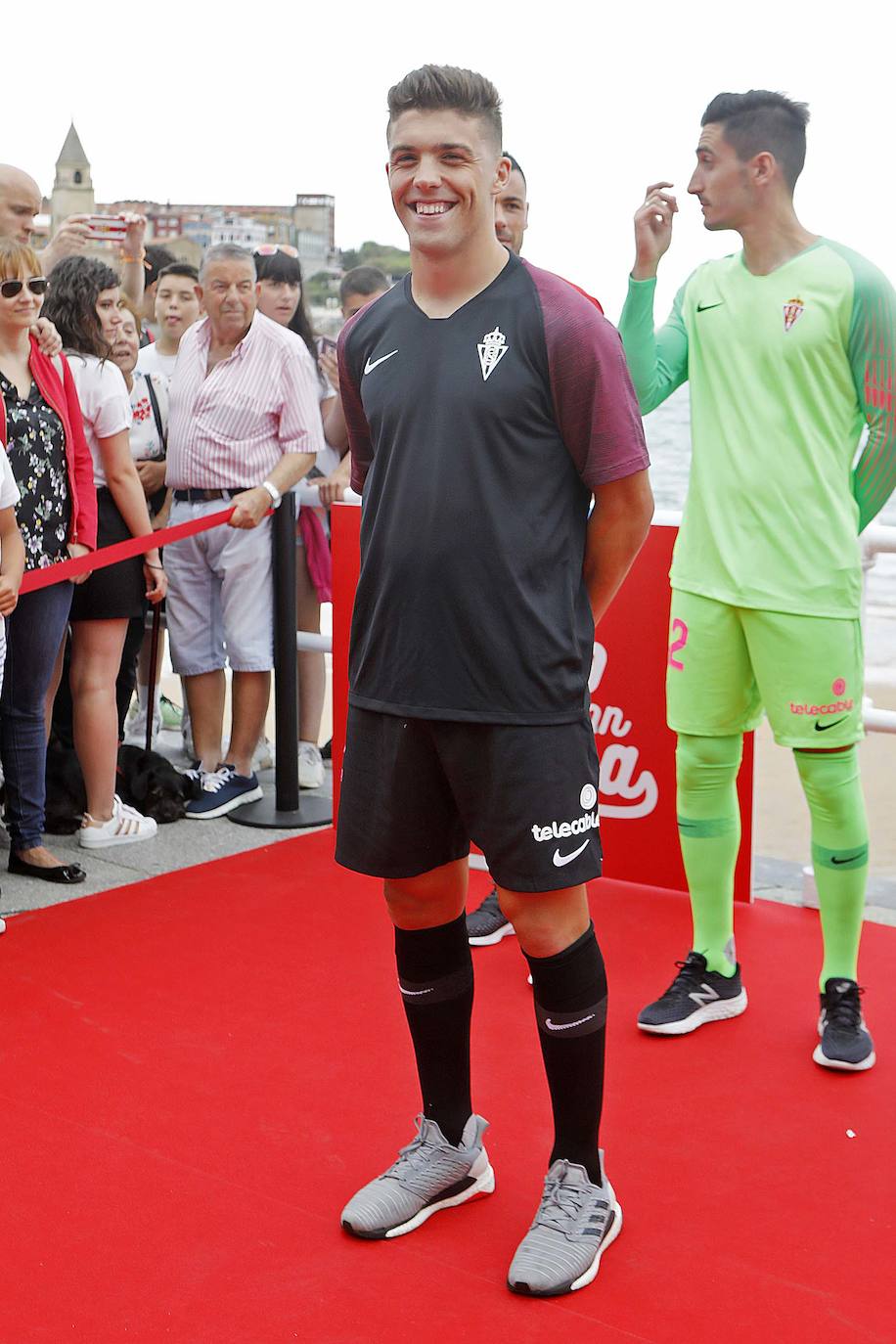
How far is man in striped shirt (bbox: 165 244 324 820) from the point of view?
4973 mm

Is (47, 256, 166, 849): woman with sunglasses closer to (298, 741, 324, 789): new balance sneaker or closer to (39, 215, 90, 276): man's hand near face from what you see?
(39, 215, 90, 276): man's hand near face

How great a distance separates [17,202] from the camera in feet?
14.8

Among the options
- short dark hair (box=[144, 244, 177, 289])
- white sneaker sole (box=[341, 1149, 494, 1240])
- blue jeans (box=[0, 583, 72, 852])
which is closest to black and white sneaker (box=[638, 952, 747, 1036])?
white sneaker sole (box=[341, 1149, 494, 1240])

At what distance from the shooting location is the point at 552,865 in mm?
2266

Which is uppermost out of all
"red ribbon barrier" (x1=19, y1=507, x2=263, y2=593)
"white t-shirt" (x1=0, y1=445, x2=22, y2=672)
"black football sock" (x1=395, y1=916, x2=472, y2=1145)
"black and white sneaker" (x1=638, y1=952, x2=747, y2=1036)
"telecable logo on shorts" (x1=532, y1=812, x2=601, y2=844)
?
"white t-shirt" (x1=0, y1=445, x2=22, y2=672)

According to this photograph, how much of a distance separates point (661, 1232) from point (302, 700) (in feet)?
11.1

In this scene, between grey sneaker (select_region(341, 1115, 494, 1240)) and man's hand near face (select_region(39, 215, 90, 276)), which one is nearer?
grey sneaker (select_region(341, 1115, 494, 1240))

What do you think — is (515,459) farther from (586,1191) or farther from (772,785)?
(772,785)

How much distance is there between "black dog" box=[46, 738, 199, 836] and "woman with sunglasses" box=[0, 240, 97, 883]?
1.27ft

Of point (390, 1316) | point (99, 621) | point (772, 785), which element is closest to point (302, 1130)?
point (390, 1316)

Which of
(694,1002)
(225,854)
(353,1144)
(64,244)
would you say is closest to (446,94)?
(353,1144)

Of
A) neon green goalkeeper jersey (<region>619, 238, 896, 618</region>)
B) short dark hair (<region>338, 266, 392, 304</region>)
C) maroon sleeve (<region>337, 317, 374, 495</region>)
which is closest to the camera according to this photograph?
maroon sleeve (<region>337, 317, 374, 495</region>)

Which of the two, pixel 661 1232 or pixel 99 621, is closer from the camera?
pixel 661 1232

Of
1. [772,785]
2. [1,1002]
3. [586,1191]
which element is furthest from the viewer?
[772,785]
